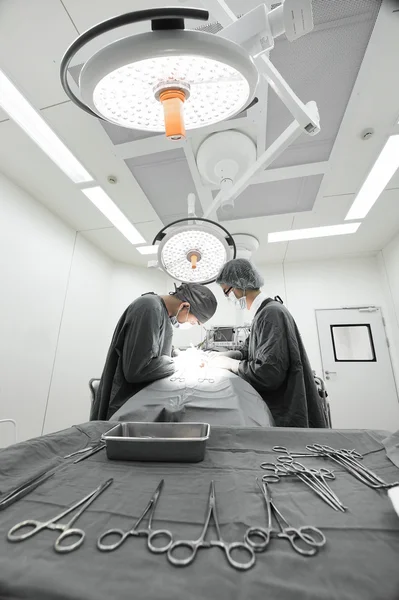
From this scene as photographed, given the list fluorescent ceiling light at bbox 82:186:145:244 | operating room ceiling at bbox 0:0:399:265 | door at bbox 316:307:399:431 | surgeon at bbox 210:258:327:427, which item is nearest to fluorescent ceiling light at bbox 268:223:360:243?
operating room ceiling at bbox 0:0:399:265

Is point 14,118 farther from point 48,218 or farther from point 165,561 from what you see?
point 165,561

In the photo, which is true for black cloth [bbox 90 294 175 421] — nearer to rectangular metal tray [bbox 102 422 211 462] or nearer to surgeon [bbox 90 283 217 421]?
surgeon [bbox 90 283 217 421]

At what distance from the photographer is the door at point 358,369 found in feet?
11.3

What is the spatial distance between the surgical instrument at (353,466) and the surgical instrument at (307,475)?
0.17ft

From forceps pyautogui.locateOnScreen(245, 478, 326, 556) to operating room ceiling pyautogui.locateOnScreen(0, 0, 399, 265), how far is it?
1.92 meters

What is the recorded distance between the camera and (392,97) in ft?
5.64

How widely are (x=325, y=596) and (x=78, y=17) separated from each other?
84.1 inches

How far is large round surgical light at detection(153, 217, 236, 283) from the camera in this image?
1215mm

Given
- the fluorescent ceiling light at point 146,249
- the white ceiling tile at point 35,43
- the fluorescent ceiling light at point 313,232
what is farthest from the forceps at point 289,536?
the fluorescent ceiling light at point 146,249

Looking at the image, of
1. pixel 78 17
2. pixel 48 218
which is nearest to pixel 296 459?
pixel 78 17

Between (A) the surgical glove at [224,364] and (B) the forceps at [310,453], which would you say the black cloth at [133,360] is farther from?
(B) the forceps at [310,453]

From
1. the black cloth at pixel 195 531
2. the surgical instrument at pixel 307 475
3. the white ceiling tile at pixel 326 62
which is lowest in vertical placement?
the black cloth at pixel 195 531

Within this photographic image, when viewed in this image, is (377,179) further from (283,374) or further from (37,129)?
(37,129)

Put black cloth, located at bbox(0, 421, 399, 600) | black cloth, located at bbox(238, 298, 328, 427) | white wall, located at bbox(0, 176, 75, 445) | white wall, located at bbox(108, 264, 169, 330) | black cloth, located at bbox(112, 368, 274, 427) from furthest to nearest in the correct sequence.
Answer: white wall, located at bbox(108, 264, 169, 330) → white wall, located at bbox(0, 176, 75, 445) → black cloth, located at bbox(238, 298, 328, 427) → black cloth, located at bbox(112, 368, 274, 427) → black cloth, located at bbox(0, 421, 399, 600)
